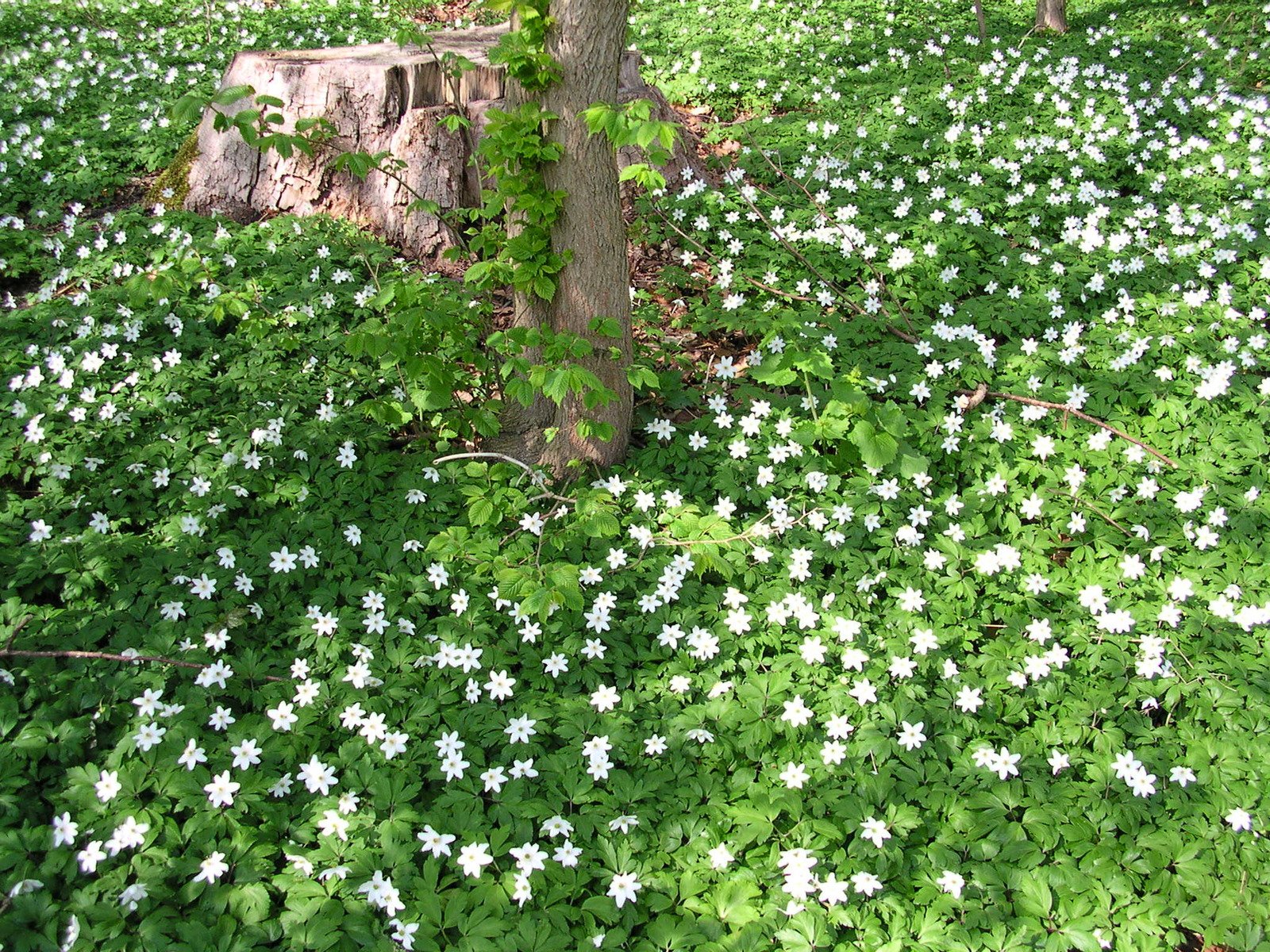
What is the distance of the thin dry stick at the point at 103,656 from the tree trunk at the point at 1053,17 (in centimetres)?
1021

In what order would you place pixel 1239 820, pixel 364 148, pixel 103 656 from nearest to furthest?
pixel 1239 820, pixel 103 656, pixel 364 148

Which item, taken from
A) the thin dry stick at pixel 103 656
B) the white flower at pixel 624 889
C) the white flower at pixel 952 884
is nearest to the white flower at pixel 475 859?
the white flower at pixel 624 889

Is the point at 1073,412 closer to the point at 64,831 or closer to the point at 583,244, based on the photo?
the point at 583,244

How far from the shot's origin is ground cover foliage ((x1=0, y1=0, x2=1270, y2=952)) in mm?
2375

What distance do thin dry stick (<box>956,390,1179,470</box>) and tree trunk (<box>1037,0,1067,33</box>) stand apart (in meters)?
6.96

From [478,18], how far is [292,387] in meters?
6.15

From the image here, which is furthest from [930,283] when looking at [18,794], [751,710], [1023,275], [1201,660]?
[18,794]

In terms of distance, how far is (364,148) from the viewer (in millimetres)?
5129

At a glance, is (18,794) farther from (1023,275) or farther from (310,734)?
(1023,275)

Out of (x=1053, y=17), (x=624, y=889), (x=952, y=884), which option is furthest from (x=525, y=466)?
(x=1053, y=17)

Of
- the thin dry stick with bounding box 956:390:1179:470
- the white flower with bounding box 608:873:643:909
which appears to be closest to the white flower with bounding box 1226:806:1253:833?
the thin dry stick with bounding box 956:390:1179:470

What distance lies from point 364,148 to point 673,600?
374cm

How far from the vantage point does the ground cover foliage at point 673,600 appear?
93.5 inches

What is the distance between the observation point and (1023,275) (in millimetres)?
4980
